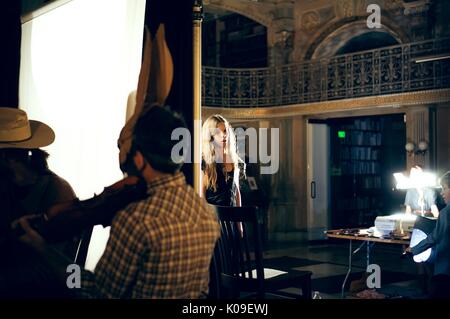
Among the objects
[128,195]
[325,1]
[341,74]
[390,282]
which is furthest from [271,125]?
[128,195]

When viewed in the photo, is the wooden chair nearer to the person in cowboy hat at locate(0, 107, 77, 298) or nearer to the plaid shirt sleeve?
the person in cowboy hat at locate(0, 107, 77, 298)

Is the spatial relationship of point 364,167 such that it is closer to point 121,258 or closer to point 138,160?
point 138,160

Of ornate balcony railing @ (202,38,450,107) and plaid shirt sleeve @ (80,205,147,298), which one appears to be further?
ornate balcony railing @ (202,38,450,107)

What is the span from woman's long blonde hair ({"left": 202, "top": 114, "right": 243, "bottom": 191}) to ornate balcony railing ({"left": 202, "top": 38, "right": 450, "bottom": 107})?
6387mm

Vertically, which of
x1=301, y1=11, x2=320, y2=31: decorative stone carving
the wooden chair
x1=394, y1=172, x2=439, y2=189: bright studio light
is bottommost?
the wooden chair

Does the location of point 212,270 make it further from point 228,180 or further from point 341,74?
point 341,74

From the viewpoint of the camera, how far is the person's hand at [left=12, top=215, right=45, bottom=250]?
2.46 m

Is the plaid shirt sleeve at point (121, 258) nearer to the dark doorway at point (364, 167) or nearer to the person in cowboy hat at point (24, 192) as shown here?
the person in cowboy hat at point (24, 192)

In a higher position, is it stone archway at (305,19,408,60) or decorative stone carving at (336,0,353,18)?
decorative stone carving at (336,0,353,18)

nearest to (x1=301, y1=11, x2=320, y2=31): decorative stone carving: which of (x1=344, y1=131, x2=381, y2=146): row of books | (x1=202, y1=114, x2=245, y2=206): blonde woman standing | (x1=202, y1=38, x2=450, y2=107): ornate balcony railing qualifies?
(x1=202, y1=38, x2=450, y2=107): ornate balcony railing

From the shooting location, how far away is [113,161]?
3.08 meters

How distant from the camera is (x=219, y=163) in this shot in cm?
355

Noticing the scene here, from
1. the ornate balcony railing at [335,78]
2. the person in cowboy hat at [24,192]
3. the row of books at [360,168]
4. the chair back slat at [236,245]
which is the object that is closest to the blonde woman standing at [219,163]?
the chair back slat at [236,245]

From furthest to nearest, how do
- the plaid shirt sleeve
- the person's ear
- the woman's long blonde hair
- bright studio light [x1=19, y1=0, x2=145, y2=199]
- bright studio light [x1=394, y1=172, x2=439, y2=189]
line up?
1. bright studio light [x1=394, y1=172, x2=439, y2=189]
2. the woman's long blonde hair
3. bright studio light [x1=19, y1=0, x2=145, y2=199]
4. the person's ear
5. the plaid shirt sleeve
